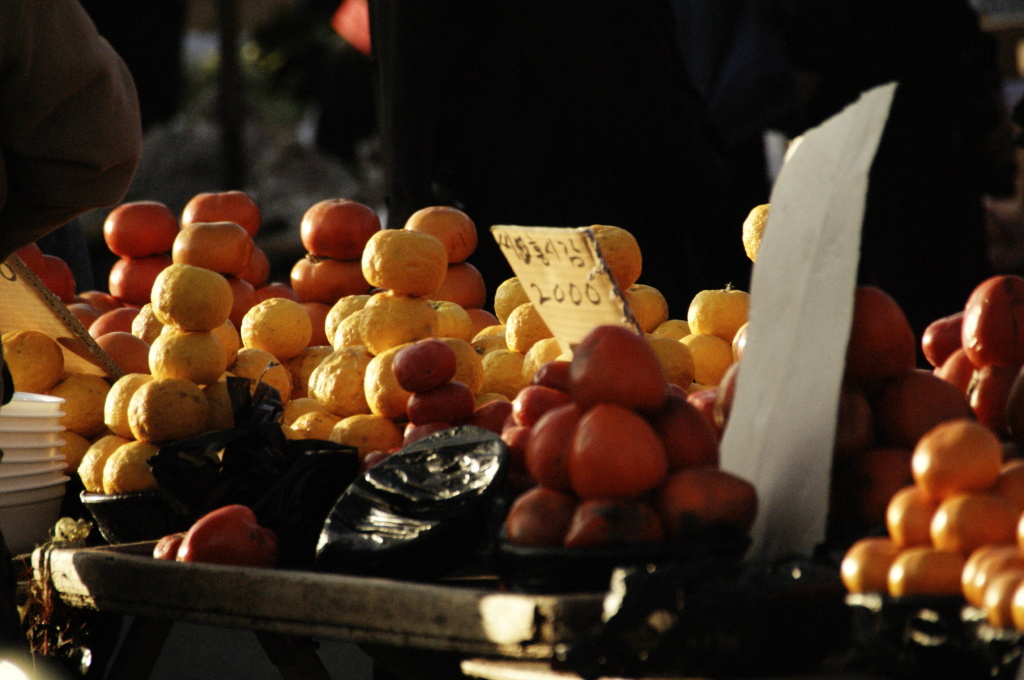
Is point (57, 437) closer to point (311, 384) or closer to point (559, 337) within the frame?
point (311, 384)

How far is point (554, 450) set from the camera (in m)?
1.08

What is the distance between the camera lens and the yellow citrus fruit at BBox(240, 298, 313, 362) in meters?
2.06

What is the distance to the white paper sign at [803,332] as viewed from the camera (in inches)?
43.7

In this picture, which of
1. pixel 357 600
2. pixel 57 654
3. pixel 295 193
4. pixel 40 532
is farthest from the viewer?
pixel 295 193

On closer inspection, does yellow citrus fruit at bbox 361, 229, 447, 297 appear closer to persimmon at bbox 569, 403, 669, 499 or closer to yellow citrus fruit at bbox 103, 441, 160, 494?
yellow citrus fruit at bbox 103, 441, 160, 494

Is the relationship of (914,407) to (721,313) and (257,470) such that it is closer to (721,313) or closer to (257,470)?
(721,313)

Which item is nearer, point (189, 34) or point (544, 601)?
point (544, 601)

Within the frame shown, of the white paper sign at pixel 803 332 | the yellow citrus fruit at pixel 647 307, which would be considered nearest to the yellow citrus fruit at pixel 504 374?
the yellow citrus fruit at pixel 647 307

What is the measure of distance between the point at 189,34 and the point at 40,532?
841 cm

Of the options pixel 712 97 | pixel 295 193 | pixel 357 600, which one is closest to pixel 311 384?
pixel 357 600

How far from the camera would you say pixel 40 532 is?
187cm

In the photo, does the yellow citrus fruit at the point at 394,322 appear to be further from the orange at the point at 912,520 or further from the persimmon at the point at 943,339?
the orange at the point at 912,520

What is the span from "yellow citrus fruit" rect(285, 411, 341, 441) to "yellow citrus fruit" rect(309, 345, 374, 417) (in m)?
0.02

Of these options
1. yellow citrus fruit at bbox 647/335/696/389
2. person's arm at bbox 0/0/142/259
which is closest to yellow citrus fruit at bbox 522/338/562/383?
yellow citrus fruit at bbox 647/335/696/389
